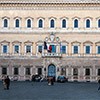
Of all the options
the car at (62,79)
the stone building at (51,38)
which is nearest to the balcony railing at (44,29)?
the stone building at (51,38)

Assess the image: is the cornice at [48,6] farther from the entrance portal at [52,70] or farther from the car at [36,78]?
the car at [36,78]

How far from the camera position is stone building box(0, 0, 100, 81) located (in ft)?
181

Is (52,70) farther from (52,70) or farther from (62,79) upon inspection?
(62,79)

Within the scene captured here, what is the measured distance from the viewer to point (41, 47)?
55438 mm

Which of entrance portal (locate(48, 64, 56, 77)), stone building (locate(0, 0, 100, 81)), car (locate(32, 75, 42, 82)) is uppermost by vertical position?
stone building (locate(0, 0, 100, 81))

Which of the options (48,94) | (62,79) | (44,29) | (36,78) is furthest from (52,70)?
(48,94)

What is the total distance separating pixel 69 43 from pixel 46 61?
3.84 meters

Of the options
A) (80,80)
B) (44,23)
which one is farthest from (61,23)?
(80,80)

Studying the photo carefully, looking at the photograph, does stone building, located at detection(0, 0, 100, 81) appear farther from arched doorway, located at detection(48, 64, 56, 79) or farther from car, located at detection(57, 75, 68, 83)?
car, located at detection(57, 75, 68, 83)

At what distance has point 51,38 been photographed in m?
55.5

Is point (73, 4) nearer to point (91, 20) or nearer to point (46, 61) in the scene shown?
point (91, 20)

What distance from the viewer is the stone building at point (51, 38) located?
55.1m

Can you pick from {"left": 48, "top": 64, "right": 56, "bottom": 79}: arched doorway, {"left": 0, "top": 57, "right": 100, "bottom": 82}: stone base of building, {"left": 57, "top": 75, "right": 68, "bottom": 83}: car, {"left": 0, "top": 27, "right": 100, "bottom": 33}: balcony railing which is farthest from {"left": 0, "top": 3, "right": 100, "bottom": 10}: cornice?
{"left": 57, "top": 75, "right": 68, "bottom": 83}: car

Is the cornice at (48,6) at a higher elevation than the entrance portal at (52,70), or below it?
higher
